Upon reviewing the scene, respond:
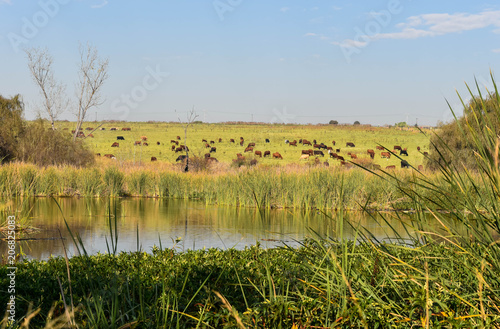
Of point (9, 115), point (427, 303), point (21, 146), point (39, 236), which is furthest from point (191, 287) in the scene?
point (9, 115)

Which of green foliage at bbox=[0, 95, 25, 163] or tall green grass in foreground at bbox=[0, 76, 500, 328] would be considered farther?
green foliage at bbox=[0, 95, 25, 163]

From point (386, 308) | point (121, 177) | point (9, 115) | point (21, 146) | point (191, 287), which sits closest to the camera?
point (386, 308)

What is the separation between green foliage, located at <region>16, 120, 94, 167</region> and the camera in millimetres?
23198

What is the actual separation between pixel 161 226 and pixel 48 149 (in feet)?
44.5

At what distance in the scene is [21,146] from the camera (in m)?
23.0

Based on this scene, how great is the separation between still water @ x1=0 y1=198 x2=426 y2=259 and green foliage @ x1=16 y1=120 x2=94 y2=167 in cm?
645

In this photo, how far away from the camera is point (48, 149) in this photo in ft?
77.9

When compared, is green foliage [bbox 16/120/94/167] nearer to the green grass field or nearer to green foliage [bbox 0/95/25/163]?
green foliage [bbox 0/95/25/163]

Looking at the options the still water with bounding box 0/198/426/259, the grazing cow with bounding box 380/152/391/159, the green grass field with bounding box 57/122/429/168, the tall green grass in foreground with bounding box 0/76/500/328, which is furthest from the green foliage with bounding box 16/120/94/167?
the grazing cow with bounding box 380/152/391/159

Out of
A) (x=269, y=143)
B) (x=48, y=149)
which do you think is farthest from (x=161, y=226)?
(x=269, y=143)

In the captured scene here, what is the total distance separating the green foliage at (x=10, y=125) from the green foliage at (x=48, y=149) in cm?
32

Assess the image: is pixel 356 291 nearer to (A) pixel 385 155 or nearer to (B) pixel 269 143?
(A) pixel 385 155

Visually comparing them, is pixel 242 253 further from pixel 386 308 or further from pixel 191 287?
pixel 386 308

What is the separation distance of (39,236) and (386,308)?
881 centimetres
